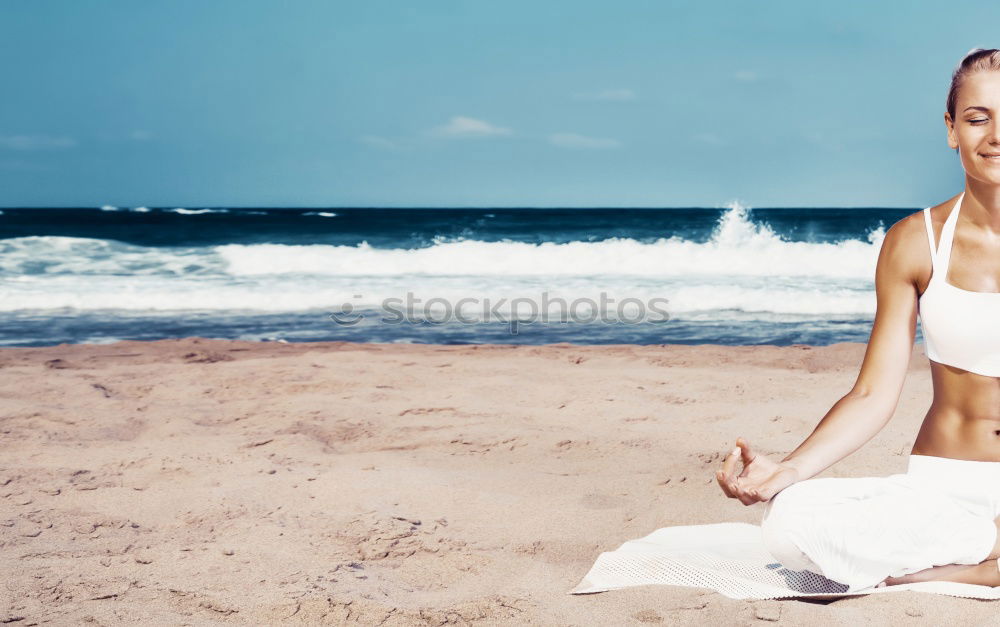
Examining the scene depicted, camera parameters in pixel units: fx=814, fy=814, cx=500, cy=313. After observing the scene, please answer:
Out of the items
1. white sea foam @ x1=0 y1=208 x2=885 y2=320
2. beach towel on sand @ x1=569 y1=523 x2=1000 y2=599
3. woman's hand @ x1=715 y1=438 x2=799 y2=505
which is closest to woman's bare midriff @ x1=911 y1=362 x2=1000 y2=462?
beach towel on sand @ x1=569 y1=523 x2=1000 y2=599

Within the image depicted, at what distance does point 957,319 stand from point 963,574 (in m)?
0.70

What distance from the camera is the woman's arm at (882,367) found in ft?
6.98

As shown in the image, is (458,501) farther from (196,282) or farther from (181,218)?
(181,218)

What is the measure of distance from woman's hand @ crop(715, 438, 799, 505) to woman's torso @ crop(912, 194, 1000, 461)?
0.50 metres

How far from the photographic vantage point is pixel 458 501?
10.5 feet

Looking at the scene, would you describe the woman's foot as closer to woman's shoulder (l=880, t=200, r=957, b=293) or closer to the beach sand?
the beach sand

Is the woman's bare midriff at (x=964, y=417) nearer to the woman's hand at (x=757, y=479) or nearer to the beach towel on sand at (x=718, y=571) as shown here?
the beach towel on sand at (x=718, y=571)

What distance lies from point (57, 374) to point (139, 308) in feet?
19.1

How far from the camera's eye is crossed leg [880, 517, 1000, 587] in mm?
2180

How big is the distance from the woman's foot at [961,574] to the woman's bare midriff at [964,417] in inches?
11.7

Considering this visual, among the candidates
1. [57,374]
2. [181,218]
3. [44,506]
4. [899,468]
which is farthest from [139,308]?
[181,218]

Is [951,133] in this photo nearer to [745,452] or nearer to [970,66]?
[970,66]

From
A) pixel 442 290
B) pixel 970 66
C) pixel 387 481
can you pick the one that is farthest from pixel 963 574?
pixel 442 290

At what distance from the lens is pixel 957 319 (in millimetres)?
2104
